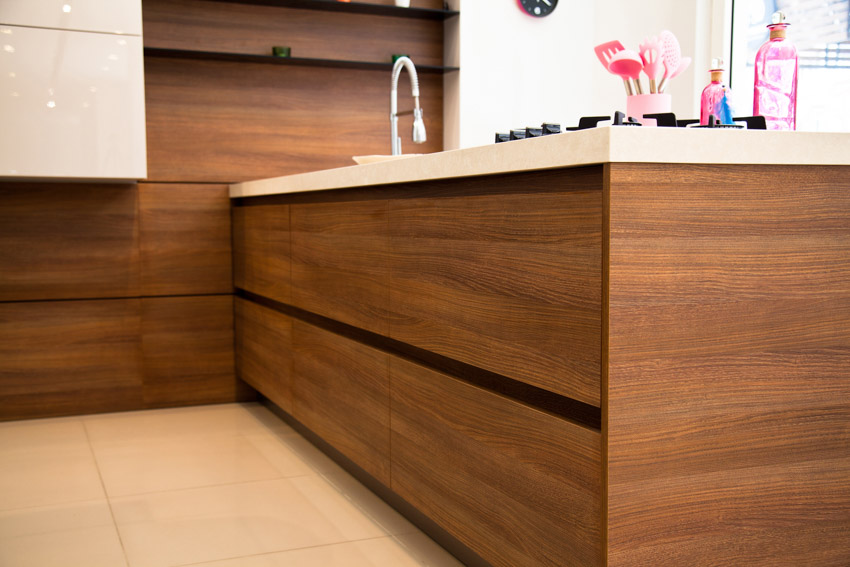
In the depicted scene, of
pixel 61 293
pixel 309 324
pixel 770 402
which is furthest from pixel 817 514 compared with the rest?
pixel 61 293

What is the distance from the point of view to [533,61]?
3656mm

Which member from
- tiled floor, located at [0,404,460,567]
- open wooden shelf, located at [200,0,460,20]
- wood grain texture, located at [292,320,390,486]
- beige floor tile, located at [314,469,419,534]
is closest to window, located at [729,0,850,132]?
open wooden shelf, located at [200,0,460,20]

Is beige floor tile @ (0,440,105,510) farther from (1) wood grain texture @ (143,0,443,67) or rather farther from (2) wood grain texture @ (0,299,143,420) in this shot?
(1) wood grain texture @ (143,0,443,67)

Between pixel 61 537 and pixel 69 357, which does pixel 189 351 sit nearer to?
pixel 69 357

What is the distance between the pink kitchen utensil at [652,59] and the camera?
1.85 metres

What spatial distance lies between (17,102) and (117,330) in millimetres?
920

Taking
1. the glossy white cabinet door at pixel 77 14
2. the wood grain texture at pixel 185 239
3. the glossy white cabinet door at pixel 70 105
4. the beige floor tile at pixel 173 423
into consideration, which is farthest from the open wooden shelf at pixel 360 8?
the beige floor tile at pixel 173 423

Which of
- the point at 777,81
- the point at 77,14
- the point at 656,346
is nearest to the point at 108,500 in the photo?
the point at 77,14

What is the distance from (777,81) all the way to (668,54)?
0.25 m

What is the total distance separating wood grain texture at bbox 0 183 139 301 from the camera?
314cm

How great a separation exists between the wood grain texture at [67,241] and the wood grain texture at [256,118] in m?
0.24

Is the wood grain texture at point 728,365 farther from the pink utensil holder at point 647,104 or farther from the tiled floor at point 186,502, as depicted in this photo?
the tiled floor at point 186,502

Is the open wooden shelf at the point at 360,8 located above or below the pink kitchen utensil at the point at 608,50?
above

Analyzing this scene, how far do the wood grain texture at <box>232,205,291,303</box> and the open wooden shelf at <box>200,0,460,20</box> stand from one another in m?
0.80
